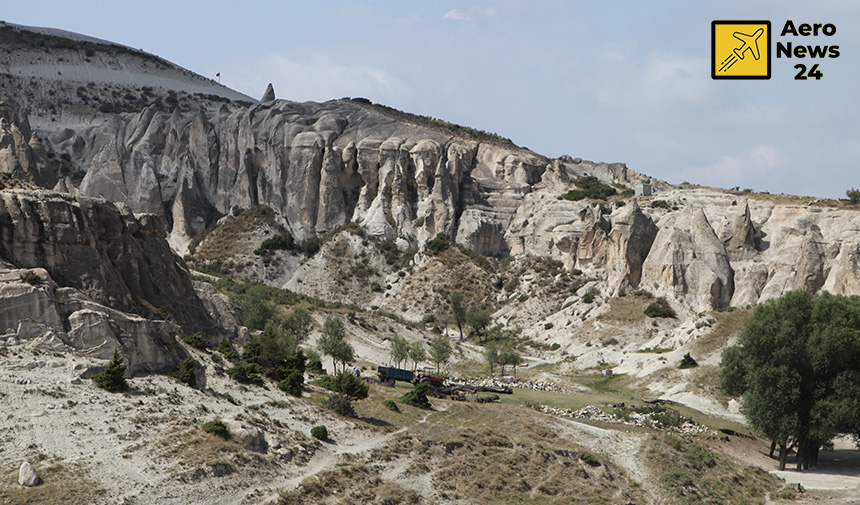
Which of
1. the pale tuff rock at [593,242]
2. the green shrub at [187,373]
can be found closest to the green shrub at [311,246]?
the pale tuff rock at [593,242]

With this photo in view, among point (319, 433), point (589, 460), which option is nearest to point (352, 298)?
point (589, 460)

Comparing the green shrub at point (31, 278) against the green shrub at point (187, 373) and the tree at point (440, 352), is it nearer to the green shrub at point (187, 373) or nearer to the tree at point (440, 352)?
the green shrub at point (187, 373)

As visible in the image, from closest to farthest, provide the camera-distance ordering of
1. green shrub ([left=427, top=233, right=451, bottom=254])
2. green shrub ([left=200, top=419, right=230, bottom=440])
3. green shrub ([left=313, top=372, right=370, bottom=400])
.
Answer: green shrub ([left=200, top=419, right=230, bottom=440]), green shrub ([left=313, top=372, right=370, bottom=400]), green shrub ([left=427, top=233, right=451, bottom=254])

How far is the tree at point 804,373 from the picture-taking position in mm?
43656

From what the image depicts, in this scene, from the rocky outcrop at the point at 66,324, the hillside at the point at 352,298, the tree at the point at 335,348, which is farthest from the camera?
the tree at the point at 335,348

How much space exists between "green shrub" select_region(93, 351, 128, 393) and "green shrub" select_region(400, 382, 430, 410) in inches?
747

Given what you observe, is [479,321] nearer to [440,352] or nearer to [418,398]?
[440,352]

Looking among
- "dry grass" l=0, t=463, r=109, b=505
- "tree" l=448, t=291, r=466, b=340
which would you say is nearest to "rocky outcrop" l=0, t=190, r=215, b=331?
"dry grass" l=0, t=463, r=109, b=505

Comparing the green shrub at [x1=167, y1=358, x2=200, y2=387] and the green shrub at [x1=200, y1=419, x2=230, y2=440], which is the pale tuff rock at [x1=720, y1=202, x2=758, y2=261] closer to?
the green shrub at [x1=167, y1=358, x2=200, y2=387]

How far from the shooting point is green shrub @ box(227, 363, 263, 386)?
3962 cm

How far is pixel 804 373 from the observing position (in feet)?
148

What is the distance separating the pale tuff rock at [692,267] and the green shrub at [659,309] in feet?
6.70

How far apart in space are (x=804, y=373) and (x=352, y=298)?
68266mm

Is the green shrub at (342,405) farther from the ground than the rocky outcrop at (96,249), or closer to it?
closer to it
